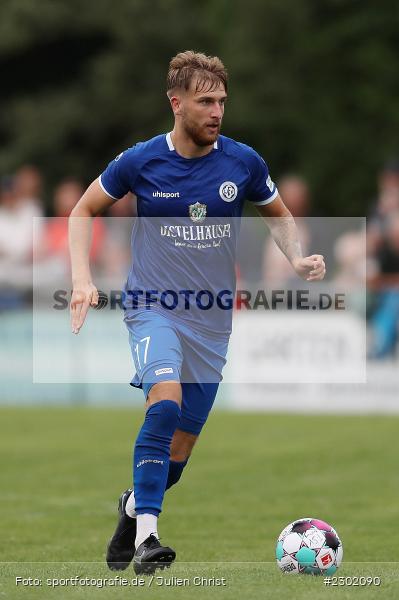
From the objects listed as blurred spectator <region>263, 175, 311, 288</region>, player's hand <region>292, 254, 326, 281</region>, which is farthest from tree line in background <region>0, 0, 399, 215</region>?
player's hand <region>292, 254, 326, 281</region>

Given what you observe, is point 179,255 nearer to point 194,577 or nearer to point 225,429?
point 194,577

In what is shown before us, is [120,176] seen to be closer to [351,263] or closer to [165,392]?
[165,392]

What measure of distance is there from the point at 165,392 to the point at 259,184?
1.39m

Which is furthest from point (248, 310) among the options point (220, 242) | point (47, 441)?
point (220, 242)

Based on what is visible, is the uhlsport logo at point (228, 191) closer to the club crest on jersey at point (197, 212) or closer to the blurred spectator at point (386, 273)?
the club crest on jersey at point (197, 212)

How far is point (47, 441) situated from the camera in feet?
45.6

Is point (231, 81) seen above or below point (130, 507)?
above

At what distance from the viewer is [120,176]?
7.32m

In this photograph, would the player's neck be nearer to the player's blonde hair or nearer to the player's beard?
the player's beard

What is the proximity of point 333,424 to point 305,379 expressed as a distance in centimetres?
81

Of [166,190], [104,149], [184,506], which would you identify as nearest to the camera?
[166,190]

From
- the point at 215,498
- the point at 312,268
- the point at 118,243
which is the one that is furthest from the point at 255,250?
the point at 312,268

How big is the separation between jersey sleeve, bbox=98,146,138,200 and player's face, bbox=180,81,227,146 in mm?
372

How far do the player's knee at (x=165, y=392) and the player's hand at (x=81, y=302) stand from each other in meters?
0.50
